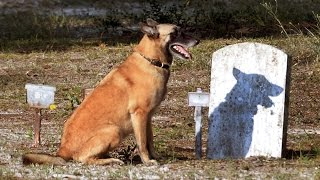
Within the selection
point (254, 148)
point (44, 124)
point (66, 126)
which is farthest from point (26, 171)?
point (44, 124)

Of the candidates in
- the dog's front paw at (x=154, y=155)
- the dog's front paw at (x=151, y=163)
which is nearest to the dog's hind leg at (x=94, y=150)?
the dog's front paw at (x=151, y=163)

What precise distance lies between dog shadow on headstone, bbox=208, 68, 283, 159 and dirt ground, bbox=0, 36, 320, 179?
0.96 feet

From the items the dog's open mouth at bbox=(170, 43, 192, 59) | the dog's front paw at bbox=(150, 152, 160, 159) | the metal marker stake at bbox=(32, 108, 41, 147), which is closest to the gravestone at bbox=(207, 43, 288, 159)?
the dog's open mouth at bbox=(170, 43, 192, 59)

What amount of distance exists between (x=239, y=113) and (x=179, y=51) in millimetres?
838

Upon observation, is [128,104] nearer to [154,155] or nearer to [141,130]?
[141,130]

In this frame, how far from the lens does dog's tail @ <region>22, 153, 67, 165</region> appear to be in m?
9.09

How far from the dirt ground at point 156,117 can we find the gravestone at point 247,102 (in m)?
0.24

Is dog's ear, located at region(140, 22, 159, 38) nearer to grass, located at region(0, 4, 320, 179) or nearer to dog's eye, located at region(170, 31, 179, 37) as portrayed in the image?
dog's eye, located at region(170, 31, 179, 37)

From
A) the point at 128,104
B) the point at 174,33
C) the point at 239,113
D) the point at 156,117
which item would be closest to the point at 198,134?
the point at 239,113

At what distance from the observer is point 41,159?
29.8 feet

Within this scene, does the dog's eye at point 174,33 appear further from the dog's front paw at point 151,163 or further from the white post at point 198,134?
the dog's front paw at point 151,163

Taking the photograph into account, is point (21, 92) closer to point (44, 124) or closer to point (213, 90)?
point (44, 124)

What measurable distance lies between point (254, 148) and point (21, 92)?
5030 mm

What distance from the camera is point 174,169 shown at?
8.95 m
